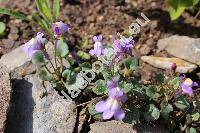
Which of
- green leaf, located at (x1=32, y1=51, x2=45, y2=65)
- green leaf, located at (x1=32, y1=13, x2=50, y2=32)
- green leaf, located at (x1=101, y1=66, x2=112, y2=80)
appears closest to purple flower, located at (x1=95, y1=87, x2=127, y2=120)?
green leaf, located at (x1=101, y1=66, x2=112, y2=80)

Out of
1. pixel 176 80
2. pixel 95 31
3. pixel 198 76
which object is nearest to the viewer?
pixel 176 80

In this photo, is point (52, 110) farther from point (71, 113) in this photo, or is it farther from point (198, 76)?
point (198, 76)

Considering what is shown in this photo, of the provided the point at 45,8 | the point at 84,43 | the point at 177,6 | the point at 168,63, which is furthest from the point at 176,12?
the point at 45,8

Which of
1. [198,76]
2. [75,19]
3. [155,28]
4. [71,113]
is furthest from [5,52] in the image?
[198,76]

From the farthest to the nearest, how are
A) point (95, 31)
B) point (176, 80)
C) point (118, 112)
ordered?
point (95, 31)
point (176, 80)
point (118, 112)

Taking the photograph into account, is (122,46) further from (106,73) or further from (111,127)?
(111,127)

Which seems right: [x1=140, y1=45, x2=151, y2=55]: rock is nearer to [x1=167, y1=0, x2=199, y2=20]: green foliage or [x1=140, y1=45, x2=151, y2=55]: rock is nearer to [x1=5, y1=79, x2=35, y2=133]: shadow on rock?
[x1=167, y1=0, x2=199, y2=20]: green foliage
